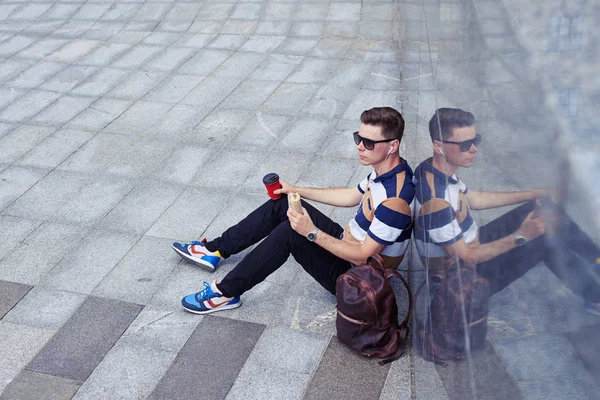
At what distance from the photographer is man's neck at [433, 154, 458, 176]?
278 centimetres

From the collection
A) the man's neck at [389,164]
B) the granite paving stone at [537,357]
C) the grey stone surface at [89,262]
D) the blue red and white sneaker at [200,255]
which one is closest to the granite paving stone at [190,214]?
the grey stone surface at [89,262]

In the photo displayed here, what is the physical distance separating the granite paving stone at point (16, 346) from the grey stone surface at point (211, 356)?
0.81 meters

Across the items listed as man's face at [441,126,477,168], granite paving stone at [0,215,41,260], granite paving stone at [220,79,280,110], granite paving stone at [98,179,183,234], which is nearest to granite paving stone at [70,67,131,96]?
granite paving stone at [220,79,280,110]

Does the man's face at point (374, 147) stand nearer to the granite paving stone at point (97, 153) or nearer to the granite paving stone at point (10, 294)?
the granite paving stone at point (10, 294)

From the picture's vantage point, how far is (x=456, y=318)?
260 centimetres

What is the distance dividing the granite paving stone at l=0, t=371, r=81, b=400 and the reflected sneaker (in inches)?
118

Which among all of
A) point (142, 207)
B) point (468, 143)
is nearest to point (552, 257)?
point (468, 143)

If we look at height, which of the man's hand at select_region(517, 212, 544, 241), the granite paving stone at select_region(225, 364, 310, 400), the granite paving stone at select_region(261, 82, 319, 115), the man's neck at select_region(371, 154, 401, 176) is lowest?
the granite paving stone at select_region(261, 82, 319, 115)

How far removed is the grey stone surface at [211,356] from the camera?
3.62m

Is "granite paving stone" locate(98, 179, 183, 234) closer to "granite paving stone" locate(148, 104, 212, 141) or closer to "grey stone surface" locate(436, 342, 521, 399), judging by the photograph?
"granite paving stone" locate(148, 104, 212, 141)

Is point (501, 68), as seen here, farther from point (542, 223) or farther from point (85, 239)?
point (85, 239)

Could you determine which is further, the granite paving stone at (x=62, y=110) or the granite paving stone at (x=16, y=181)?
the granite paving stone at (x=62, y=110)

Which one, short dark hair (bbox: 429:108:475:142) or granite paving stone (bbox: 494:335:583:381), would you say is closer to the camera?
granite paving stone (bbox: 494:335:583:381)

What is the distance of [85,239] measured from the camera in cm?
500
